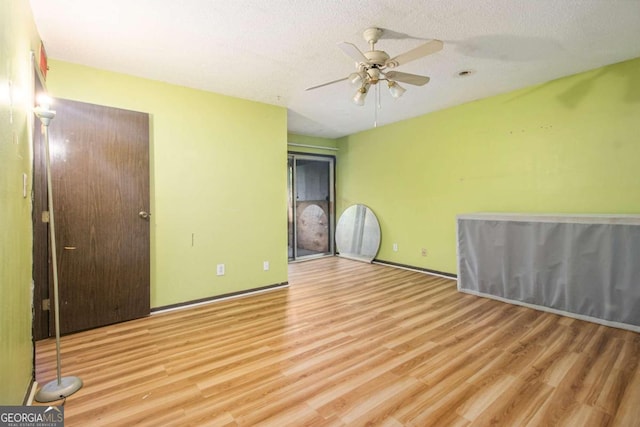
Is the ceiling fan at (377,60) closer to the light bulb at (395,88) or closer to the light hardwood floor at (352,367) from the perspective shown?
the light bulb at (395,88)

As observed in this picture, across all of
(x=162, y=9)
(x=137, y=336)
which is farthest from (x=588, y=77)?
(x=137, y=336)

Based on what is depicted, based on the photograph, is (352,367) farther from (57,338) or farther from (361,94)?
(361,94)

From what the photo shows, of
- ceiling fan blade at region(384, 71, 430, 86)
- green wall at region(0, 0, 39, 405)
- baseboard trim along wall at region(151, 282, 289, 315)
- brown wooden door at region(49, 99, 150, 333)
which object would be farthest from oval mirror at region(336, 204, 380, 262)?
green wall at region(0, 0, 39, 405)

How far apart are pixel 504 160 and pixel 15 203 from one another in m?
4.49

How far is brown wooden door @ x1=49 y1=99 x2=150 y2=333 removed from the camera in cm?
258

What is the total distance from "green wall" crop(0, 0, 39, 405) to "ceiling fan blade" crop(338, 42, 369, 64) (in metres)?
1.69

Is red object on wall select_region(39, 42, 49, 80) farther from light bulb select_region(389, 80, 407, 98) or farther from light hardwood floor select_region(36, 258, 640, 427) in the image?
light bulb select_region(389, 80, 407, 98)

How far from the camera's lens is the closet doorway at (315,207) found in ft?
19.7

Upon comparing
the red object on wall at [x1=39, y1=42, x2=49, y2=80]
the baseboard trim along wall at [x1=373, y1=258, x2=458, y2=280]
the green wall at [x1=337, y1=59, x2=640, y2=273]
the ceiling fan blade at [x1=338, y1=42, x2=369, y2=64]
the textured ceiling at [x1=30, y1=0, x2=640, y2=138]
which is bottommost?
the baseboard trim along wall at [x1=373, y1=258, x2=458, y2=280]

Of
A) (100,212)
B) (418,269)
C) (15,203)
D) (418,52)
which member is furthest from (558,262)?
(100,212)

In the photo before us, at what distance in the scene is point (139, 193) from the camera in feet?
9.61

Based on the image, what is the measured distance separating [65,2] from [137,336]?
2490mm

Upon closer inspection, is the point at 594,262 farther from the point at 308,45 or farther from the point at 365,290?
the point at 308,45

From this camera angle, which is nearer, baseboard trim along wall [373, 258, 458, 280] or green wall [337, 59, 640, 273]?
→ green wall [337, 59, 640, 273]
